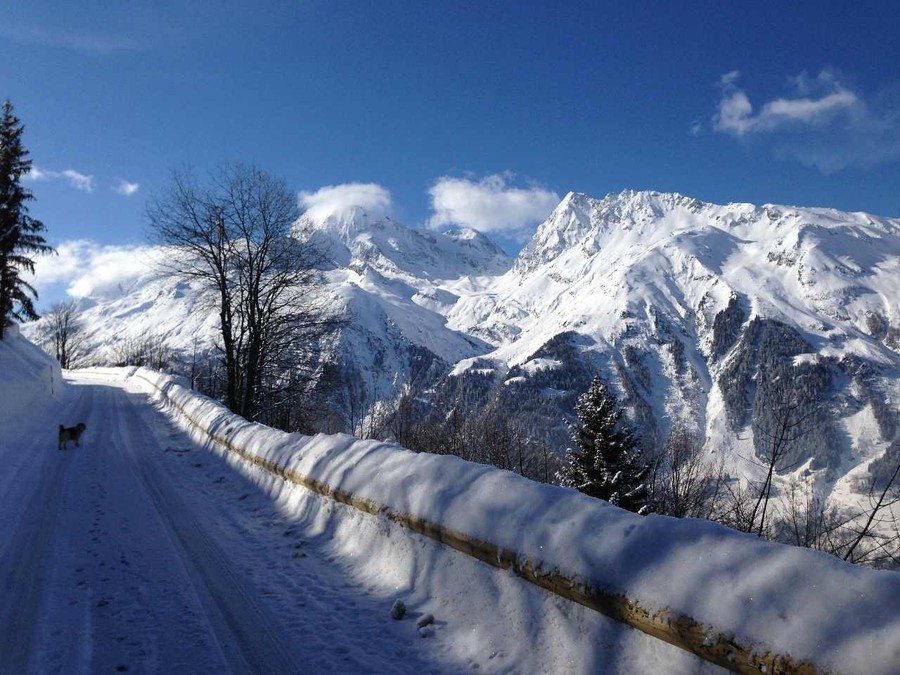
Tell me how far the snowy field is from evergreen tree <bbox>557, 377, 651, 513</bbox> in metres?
11.1

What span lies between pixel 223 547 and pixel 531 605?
4.10 metres

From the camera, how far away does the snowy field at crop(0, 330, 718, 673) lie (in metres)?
3.71

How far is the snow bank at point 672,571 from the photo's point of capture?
246 centimetres

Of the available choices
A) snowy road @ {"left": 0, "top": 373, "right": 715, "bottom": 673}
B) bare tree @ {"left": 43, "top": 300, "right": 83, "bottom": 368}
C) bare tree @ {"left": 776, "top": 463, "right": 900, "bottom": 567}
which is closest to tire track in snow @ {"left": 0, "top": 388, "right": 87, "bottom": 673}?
snowy road @ {"left": 0, "top": 373, "right": 715, "bottom": 673}

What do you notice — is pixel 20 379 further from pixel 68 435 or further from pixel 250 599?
pixel 250 599

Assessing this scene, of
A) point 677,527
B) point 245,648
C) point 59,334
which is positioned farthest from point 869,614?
point 59,334

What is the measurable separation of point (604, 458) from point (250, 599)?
48.5 feet

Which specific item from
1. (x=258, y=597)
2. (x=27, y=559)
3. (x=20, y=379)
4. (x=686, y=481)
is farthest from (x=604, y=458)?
(x=20, y=379)

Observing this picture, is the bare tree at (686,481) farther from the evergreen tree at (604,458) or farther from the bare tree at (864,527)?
the evergreen tree at (604,458)

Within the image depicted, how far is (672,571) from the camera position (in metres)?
3.18

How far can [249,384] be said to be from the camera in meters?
18.8

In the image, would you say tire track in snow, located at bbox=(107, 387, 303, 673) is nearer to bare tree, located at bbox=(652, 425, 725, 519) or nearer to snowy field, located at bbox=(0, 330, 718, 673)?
snowy field, located at bbox=(0, 330, 718, 673)

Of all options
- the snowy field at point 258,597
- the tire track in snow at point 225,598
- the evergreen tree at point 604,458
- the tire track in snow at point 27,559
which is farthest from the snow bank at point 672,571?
the evergreen tree at point 604,458

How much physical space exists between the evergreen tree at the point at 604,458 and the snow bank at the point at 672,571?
1155 cm
